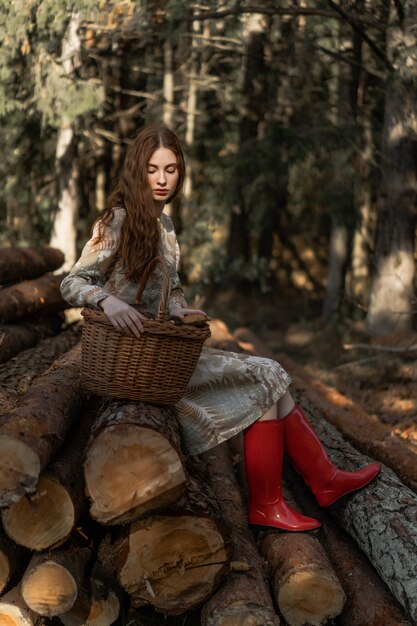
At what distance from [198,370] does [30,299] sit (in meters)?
3.32

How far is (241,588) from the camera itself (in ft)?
11.4

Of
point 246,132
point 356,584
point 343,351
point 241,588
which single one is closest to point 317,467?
point 356,584

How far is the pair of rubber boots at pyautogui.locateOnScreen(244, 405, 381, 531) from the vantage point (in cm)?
400

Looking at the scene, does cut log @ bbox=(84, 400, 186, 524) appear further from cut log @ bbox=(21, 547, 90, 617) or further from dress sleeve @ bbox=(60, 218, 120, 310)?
dress sleeve @ bbox=(60, 218, 120, 310)

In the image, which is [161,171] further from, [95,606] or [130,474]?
[95,606]

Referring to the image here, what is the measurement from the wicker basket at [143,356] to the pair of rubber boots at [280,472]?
634 mm

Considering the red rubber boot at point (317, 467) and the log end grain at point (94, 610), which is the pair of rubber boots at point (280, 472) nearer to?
the red rubber boot at point (317, 467)

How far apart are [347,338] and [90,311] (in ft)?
27.7

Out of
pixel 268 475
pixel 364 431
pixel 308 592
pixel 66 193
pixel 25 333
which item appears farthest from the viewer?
pixel 66 193

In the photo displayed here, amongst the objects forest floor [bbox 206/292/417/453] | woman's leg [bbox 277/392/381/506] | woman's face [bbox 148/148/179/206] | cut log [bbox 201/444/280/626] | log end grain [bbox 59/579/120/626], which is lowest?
forest floor [bbox 206/292/417/453]

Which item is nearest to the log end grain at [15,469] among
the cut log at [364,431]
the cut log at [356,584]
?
the cut log at [356,584]

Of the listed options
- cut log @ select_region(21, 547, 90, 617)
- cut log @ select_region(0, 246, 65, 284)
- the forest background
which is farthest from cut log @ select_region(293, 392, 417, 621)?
the forest background

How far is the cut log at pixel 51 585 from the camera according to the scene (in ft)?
10.8

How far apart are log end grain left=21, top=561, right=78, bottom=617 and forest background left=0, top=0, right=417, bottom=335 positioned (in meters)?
5.56
